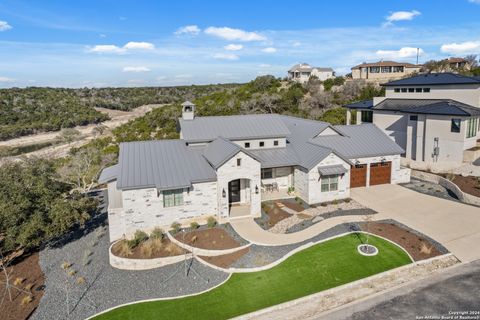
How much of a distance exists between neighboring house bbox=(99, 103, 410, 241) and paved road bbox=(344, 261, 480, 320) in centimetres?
1045

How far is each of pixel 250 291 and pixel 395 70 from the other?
8086cm

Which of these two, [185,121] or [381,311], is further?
[185,121]

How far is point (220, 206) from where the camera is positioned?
21703 mm

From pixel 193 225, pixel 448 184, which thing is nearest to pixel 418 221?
pixel 448 184

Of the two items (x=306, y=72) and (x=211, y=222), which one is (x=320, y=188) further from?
(x=306, y=72)

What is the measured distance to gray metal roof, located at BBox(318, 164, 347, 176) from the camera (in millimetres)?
23841

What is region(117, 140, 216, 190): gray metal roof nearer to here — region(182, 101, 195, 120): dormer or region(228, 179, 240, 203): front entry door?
region(228, 179, 240, 203): front entry door

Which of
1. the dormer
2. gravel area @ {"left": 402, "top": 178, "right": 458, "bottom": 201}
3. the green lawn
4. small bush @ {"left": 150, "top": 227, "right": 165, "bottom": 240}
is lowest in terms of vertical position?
the green lawn

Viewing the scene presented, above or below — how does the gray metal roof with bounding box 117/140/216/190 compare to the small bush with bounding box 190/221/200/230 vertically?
above

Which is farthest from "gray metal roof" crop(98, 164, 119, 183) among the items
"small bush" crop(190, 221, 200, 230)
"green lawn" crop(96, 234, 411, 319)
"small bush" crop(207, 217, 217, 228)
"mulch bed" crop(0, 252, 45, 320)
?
"green lawn" crop(96, 234, 411, 319)

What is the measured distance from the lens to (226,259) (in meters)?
17.5

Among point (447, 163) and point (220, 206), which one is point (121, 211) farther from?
point (447, 163)

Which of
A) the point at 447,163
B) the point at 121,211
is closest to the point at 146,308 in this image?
the point at 121,211

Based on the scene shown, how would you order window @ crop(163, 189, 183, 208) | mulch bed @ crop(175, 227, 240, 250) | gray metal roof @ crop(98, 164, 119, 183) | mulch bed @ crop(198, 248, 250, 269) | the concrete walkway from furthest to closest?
gray metal roof @ crop(98, 164, 119, 183), window @ crop(163, 189, 183, 208), mulch bed @ crop(175, 227, 240, 250), the concrete walkway, mulch bed @ crop(198, 248, 250, 269)
